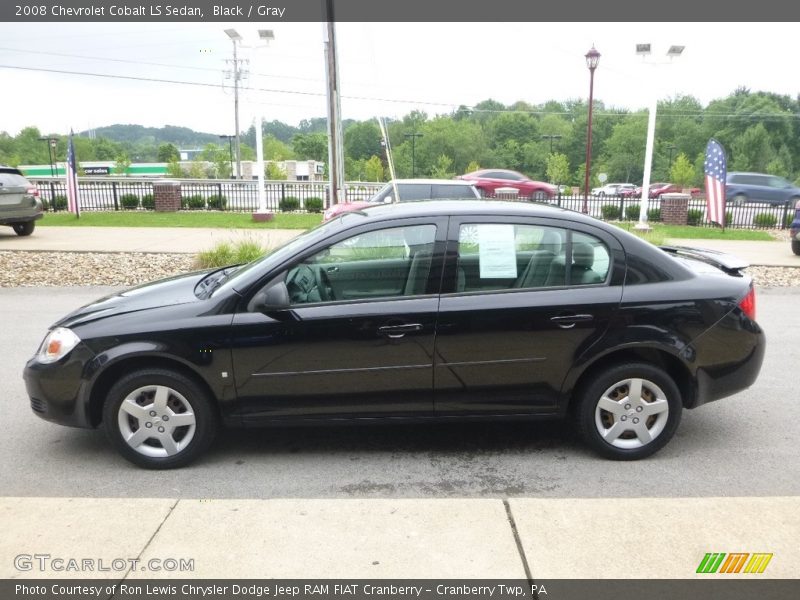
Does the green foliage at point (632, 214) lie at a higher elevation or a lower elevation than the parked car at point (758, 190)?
lower

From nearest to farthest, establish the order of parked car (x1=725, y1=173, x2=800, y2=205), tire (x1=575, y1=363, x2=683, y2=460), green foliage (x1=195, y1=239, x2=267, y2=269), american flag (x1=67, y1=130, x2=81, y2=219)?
tire (x1=575, y1=363, x2=683, y2=460)
green foliage (x1=195, y1=239, x2=267, y2=269)
american flag (x1=67, y1=130, x2=81, y2=219)
parked car (x1=725, y1=173, x2=800, y2=205)

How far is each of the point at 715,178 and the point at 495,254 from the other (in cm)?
1493

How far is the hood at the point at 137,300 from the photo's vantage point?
4020mm

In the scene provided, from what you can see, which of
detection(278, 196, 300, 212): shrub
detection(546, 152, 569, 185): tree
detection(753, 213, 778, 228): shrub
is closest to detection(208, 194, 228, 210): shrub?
detection(278, 196, 300, 212): shrub

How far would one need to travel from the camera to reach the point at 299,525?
3203mm

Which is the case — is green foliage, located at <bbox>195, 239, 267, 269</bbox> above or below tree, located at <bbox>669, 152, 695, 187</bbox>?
below

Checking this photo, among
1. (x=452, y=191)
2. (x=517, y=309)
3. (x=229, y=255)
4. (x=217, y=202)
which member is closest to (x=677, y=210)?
(x=452, y=191)

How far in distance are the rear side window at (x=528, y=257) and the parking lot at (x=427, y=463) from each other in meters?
1.11

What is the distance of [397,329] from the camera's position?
385 cm

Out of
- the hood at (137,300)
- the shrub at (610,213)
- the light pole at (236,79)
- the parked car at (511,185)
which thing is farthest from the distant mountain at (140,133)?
the hood at (137,300)

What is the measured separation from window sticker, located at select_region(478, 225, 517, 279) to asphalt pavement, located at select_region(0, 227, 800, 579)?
118 centimetres

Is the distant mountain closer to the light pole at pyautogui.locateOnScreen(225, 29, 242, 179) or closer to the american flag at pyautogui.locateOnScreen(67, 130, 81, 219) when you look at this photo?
the light pole at pyautogui.locateOnScreen(225, 29, 242, 179)

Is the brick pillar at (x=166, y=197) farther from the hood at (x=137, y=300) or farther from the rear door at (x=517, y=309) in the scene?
the rear door at (x=517, y=309)

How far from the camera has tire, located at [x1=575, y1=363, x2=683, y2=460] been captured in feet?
13.0
